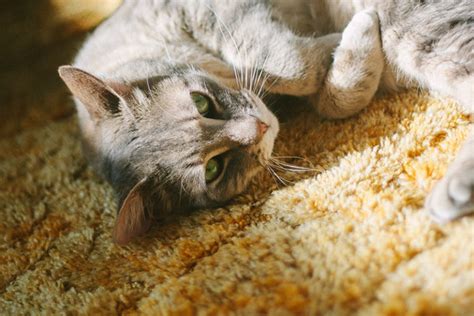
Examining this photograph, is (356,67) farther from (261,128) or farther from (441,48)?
(261,128)

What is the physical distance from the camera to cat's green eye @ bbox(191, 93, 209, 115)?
111 cm

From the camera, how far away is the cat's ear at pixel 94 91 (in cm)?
103

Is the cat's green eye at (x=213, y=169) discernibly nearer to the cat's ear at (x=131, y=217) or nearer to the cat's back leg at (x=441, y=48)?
the cat's ear at (x=131, y=217)

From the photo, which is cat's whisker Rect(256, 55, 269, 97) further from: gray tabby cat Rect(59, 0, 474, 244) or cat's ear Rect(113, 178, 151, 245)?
cat's ear Rect(113, 178, 151, 245)

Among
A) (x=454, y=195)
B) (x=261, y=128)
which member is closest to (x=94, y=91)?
(x=261, y=128)

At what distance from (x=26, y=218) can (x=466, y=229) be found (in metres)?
1.34

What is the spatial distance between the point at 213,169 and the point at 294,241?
33 centimetres

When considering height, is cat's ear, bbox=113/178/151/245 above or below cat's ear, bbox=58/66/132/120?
below

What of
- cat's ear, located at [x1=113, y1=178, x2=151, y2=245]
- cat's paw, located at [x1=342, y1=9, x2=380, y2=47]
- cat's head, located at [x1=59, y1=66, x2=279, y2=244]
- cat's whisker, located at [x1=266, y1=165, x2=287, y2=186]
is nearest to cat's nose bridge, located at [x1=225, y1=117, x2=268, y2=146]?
cat's head, located at [x1=59, y1=66, x2=279, y2=244]

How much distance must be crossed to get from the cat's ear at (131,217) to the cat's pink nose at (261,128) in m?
0.33

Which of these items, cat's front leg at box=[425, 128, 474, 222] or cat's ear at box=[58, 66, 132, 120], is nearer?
cat's front leg at box=[425, 128, 474, 222]

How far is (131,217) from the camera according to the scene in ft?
3.38

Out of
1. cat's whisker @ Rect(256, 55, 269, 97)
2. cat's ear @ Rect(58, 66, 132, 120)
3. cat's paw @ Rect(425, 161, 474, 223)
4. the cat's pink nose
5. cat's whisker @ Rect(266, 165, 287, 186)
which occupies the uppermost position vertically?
cat's ear @ Rect(58, 66, 132, 120)

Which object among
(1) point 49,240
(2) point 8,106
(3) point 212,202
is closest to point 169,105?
(3) point 212,202
